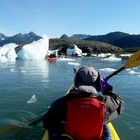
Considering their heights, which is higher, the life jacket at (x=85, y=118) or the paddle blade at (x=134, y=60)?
the paddle blade at (x=134, y=60)

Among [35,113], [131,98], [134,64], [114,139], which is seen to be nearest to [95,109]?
[114,139]

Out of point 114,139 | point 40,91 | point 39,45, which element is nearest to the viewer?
point 114,139

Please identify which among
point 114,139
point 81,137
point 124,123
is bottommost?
point 124,123

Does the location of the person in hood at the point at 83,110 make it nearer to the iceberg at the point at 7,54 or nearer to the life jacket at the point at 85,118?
the life jacket at the point at 85,118

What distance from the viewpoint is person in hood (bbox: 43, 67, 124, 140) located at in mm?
3869

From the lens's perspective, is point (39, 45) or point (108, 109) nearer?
point (108, 109)

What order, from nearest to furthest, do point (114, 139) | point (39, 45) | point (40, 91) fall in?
1. point (114, 139)
2. point (40, 91)
3. point (39, 45)

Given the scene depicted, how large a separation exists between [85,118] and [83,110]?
0.42ft

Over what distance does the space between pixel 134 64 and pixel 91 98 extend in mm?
4229

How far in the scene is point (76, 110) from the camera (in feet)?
12.9

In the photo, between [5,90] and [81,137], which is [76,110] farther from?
[5,90]

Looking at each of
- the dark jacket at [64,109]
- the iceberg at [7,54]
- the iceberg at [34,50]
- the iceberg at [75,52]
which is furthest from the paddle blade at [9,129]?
the iceberg at [75,52]

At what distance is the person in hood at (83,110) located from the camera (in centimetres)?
387

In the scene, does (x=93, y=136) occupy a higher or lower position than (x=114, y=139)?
higher
